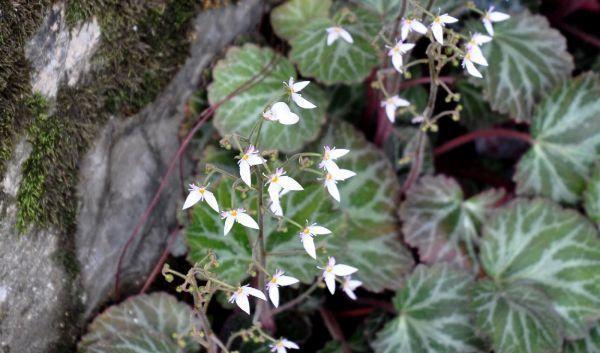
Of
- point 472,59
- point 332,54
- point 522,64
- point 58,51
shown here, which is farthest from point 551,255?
point 58,51

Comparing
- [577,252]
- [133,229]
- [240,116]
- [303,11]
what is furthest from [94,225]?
[577,252]

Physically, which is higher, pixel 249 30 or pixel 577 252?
pixel 249 30

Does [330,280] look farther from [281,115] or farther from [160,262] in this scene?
[160,262]

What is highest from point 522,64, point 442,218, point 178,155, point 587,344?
point 178,155

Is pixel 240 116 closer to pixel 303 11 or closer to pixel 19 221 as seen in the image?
pixel 303 11

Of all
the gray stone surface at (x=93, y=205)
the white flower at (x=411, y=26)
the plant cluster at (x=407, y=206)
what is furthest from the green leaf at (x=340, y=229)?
the white flower at (x=411, y=26)
